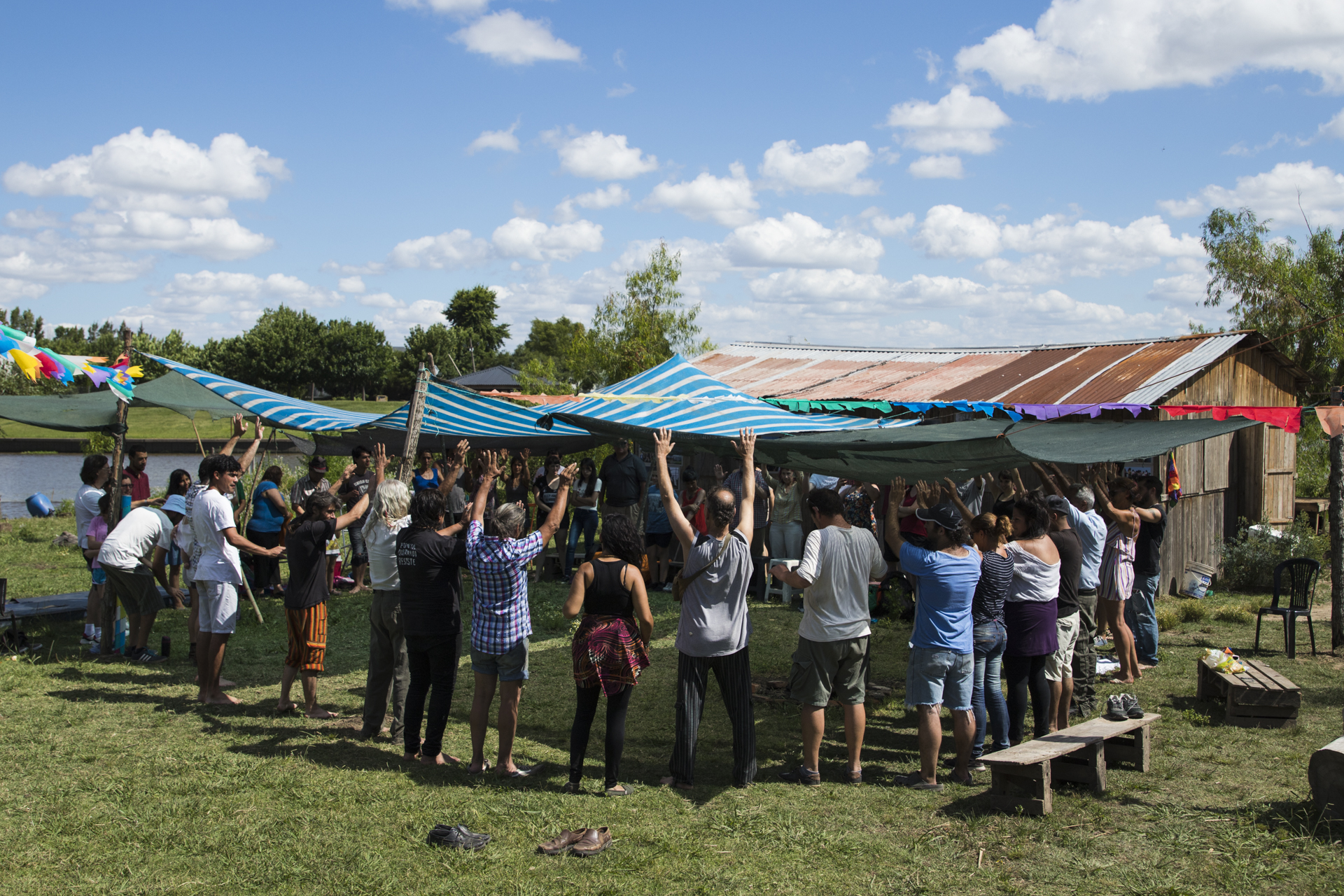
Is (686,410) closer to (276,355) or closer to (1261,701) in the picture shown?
(1261,701)

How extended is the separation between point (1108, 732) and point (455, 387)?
5.75 m

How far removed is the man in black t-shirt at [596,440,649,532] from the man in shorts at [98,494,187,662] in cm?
493

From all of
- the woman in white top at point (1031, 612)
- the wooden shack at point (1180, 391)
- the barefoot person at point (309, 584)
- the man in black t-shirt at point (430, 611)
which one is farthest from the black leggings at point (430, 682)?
the wooden shack at point (1180, 391)

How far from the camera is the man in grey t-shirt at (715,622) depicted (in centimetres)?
493

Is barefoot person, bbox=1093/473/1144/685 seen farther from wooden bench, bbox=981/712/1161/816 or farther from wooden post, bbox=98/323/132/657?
wooden post, bbox=98/323/132/657

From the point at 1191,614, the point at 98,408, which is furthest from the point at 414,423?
the point at 1191,614

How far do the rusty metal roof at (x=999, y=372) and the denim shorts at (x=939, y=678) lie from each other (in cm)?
711

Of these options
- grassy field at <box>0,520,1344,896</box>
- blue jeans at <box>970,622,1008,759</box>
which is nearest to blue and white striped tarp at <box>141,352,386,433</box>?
grassy field at <box>0,520,1344,896</box>

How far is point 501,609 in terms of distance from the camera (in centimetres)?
502

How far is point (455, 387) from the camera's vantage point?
26.5ft

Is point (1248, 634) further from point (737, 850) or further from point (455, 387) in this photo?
point (455, 387)

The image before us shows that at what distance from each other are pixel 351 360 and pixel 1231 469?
67.1 meters

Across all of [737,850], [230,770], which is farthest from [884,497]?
[230,770]

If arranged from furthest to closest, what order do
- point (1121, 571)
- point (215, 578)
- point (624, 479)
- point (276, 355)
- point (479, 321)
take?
1. point (479, 321)
2. point (276, 355)
3. point (624, 479)
4. point (1121, 571)
5. point (215, 578)
